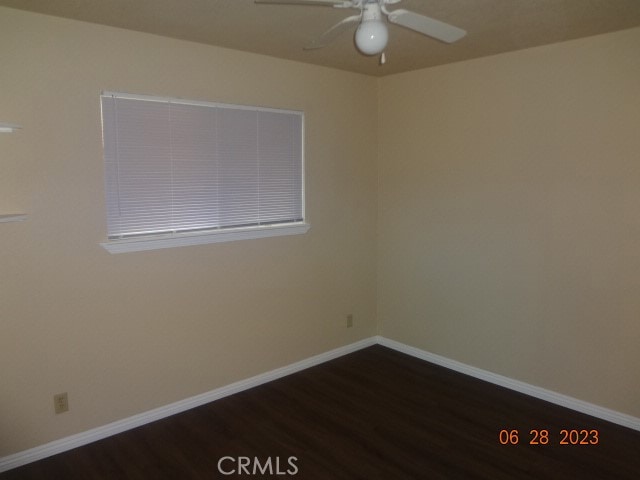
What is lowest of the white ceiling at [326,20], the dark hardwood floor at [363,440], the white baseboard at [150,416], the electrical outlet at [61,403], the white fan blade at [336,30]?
the dark hardwood floor at [363,440]

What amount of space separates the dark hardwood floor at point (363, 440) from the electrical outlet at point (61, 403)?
0.25m

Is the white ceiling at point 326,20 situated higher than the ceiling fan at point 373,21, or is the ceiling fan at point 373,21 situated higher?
the white ceiling at point 326,20

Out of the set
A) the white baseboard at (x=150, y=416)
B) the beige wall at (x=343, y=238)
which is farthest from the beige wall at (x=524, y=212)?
the white baseboard at (x=150, y=416)

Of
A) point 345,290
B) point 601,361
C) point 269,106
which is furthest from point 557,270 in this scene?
point 269,106

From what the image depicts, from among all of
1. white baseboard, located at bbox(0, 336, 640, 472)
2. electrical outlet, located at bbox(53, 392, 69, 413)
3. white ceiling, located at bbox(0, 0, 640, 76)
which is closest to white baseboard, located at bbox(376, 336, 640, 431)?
white baseboard, located at bbox(0, 336, 640, 472)

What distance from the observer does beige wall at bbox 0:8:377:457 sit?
251cm

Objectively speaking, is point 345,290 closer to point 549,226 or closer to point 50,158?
point 549,226

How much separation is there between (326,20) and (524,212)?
1870mm

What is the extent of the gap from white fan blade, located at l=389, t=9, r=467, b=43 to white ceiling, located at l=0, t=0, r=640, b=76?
0.40 meters

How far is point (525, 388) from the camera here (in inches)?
135

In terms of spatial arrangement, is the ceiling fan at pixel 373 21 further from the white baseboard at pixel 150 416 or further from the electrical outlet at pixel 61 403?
the white baseboard at pixel 150 416

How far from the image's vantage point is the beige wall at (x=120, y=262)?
8.23ft

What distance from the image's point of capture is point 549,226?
3.20m

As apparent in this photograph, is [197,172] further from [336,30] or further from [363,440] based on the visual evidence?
[363,440]
